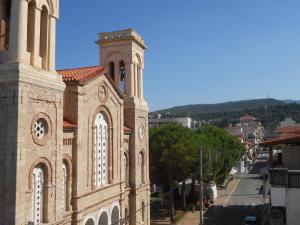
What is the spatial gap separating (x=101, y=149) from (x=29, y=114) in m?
8.80

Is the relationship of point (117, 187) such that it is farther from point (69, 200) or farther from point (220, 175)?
point (220, 175)

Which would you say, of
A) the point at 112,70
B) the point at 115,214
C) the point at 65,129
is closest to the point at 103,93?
the point at 65,129

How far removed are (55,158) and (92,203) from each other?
18.7 ft

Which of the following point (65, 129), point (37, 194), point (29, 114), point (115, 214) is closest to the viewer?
point (29, 114)

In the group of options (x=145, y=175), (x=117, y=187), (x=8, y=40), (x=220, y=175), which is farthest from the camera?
(x=220, y=175)

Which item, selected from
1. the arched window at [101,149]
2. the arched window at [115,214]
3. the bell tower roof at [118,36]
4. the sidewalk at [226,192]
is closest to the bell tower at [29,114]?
the arched window at [101,149]

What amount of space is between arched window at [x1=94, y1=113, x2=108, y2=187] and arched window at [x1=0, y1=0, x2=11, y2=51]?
27.1ft

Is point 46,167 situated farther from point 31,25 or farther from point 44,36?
point 31,25

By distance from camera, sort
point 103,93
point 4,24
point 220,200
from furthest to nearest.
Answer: point 220,200 < point 103,93 < point 4,24

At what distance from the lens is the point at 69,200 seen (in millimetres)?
20859

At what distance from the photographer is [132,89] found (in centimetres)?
3053

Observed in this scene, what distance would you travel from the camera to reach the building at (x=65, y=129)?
52.4ft

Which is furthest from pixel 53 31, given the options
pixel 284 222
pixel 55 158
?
pixel 284 222

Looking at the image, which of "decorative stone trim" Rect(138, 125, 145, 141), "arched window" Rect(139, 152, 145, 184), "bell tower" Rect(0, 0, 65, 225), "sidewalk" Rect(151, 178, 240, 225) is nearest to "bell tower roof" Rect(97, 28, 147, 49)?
"decorative stone trim" Rect(138, 125, 145, 141)
